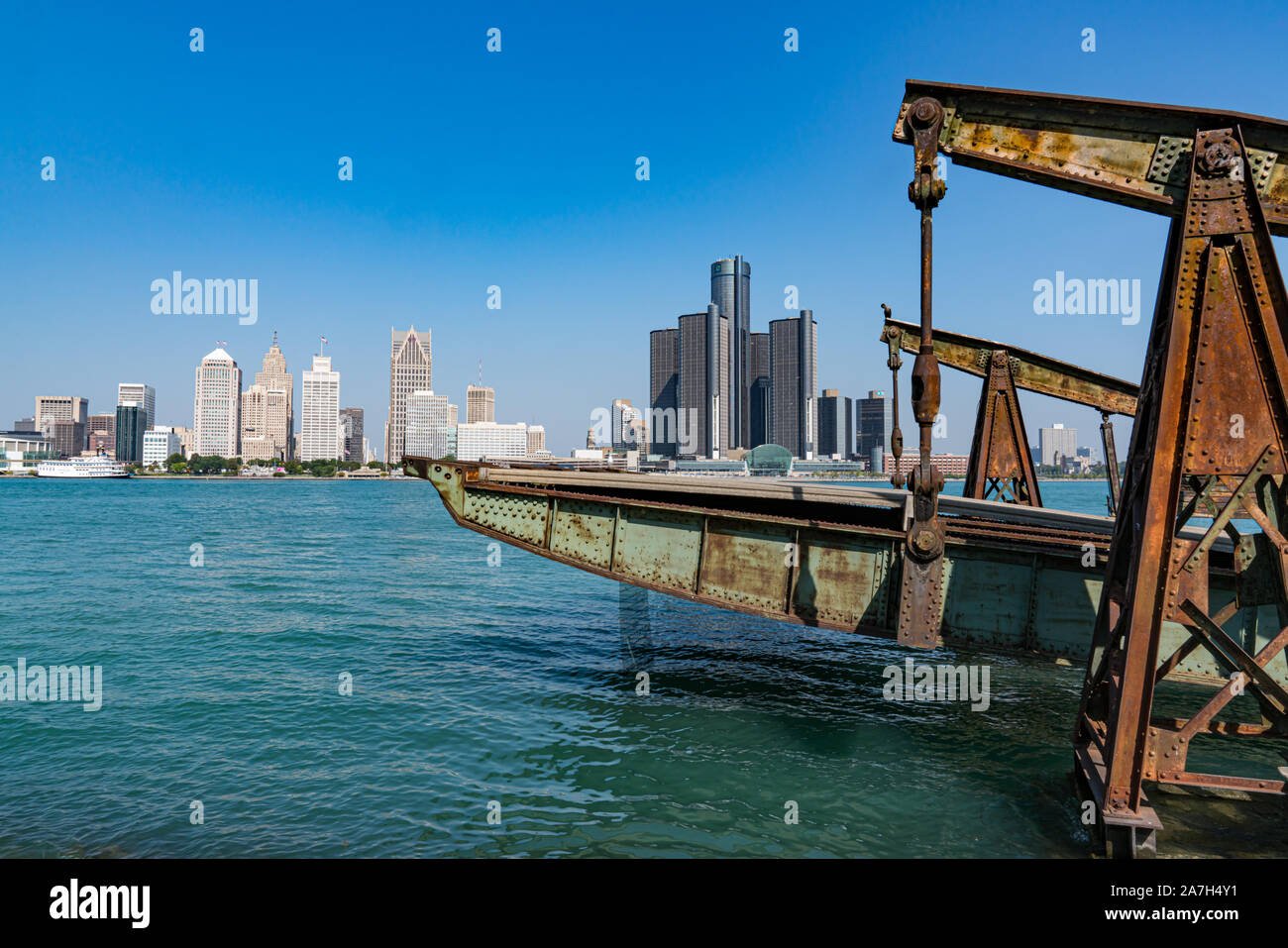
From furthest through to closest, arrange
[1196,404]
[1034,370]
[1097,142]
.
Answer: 1. [1034,370]
2. [1097,142]
3. [1196,404]

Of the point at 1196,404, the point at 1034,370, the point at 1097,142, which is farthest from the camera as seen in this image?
the point at 1034,370

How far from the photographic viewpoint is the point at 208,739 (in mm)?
13445

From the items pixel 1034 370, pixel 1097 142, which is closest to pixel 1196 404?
pixel 1097 142

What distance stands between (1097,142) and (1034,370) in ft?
44.3

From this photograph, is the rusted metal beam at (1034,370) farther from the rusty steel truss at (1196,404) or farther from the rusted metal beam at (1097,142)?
the rusty steel truss at (1196,404)

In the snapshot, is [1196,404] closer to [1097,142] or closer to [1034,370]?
[1097,142]

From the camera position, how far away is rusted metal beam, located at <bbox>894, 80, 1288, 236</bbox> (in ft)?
24.8

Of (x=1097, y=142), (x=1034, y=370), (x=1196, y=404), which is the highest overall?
(x=1097, y=142)

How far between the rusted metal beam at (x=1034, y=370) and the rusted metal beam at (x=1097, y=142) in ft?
35.7

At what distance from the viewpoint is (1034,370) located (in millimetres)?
20188

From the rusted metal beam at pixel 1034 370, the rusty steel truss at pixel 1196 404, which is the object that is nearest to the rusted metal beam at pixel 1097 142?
the rusty steel truss at pixel 1196 404

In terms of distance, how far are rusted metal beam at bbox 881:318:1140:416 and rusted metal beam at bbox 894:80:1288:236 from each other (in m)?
10.9
